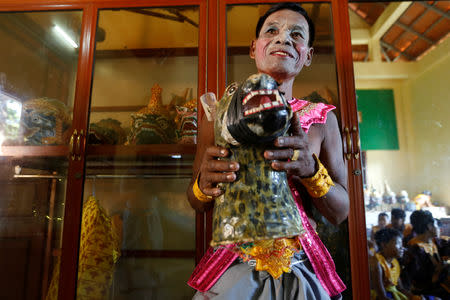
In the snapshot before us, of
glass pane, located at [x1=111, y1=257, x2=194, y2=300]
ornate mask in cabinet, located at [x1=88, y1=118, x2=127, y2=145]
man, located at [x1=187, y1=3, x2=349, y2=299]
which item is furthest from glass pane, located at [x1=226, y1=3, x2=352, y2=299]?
glass pane, located at [x1=111, y1=257, x2=194, y2=300]

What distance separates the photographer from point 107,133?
3.70ft

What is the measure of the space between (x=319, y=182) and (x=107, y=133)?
2.81 ft

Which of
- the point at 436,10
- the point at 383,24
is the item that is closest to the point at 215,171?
the point at 436,10

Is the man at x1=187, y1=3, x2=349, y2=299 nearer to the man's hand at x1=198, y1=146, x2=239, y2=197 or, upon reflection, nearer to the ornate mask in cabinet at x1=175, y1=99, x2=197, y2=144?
the man's hand at x1=198, y1=146, x2=239, y2=197

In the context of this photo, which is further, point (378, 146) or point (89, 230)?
point (378, 146)

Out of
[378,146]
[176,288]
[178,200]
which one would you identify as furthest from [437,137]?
[176,288]

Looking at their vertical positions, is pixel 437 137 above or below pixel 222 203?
above

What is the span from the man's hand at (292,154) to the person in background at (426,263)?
970 mm

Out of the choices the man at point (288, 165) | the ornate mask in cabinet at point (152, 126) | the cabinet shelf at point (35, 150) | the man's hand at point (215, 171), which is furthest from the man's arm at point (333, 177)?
the cabinet shelf at point (35, 150)

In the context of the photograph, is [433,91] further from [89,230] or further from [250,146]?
[89,230]

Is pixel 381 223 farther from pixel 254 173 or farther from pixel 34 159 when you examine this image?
pixel 34 159

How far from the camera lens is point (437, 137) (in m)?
1.26

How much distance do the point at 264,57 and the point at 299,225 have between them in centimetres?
41

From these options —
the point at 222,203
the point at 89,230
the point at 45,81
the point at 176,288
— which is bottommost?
the point at 176,288
